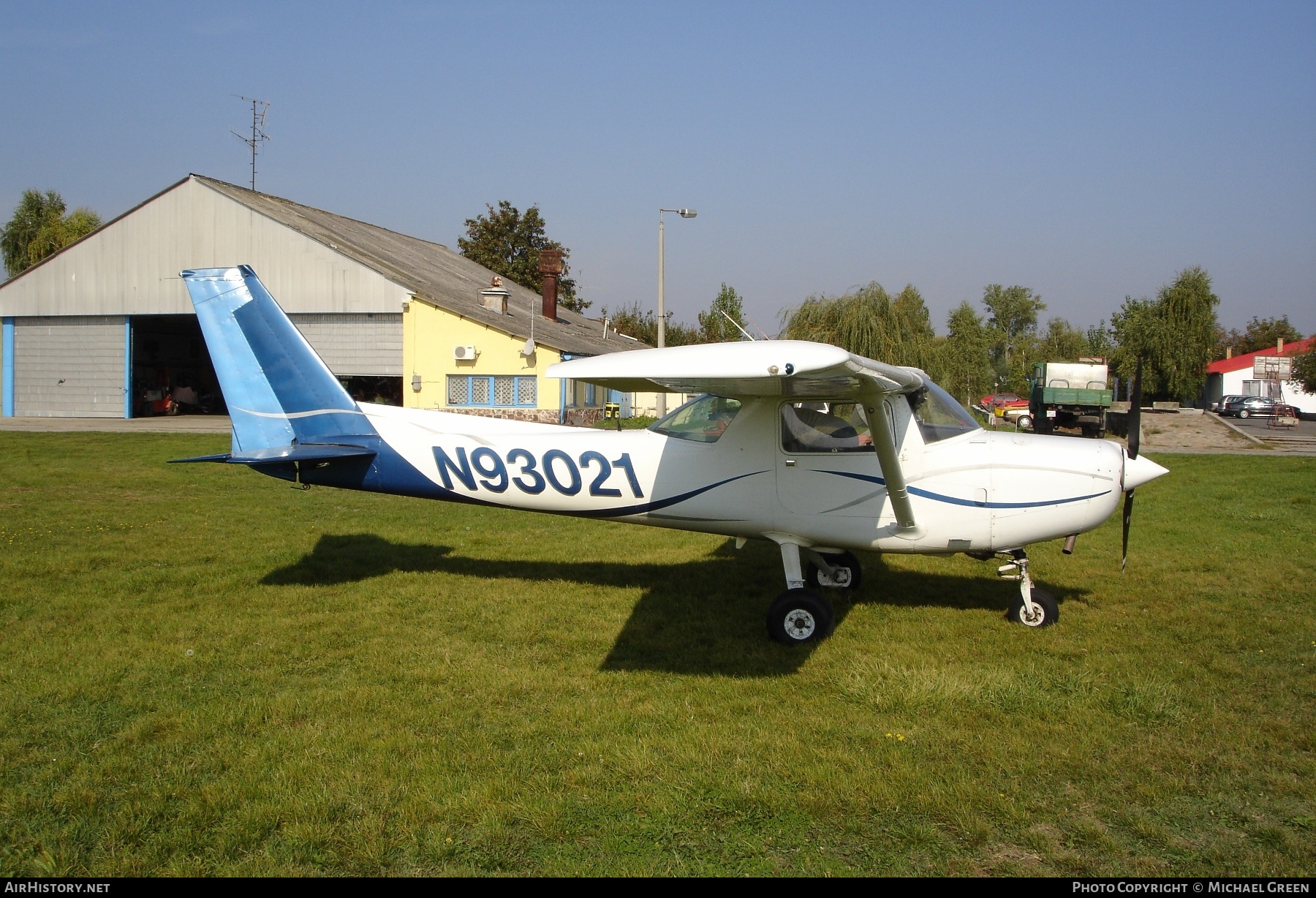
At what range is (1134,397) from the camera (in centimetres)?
699

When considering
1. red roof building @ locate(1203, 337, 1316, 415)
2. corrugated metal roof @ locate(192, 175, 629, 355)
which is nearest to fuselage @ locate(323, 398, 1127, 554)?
corrugated metal roof @ locate(192, 175, 629, 355)

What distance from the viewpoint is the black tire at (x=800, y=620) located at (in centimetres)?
661

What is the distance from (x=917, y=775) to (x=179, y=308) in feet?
105

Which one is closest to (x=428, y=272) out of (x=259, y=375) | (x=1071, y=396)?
(x=1071, y=396)

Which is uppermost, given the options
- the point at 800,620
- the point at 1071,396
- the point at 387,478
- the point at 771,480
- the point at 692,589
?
the point at 1071,396

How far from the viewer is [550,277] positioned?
118 ft

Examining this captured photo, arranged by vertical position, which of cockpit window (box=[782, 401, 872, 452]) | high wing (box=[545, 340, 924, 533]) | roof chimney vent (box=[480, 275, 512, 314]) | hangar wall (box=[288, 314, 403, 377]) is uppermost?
roof chimney vent (box=[480, 275, 512, 314])

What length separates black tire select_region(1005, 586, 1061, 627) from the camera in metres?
7.05

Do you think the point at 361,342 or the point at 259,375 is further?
the point at 361,342

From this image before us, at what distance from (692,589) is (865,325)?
18499 mm

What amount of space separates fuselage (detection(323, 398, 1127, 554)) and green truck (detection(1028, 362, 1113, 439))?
83.5 feet

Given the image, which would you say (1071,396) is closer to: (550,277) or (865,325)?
(865,325)

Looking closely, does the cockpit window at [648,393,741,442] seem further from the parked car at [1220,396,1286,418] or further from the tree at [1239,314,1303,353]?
the tree at [1239,314,1303,353]
